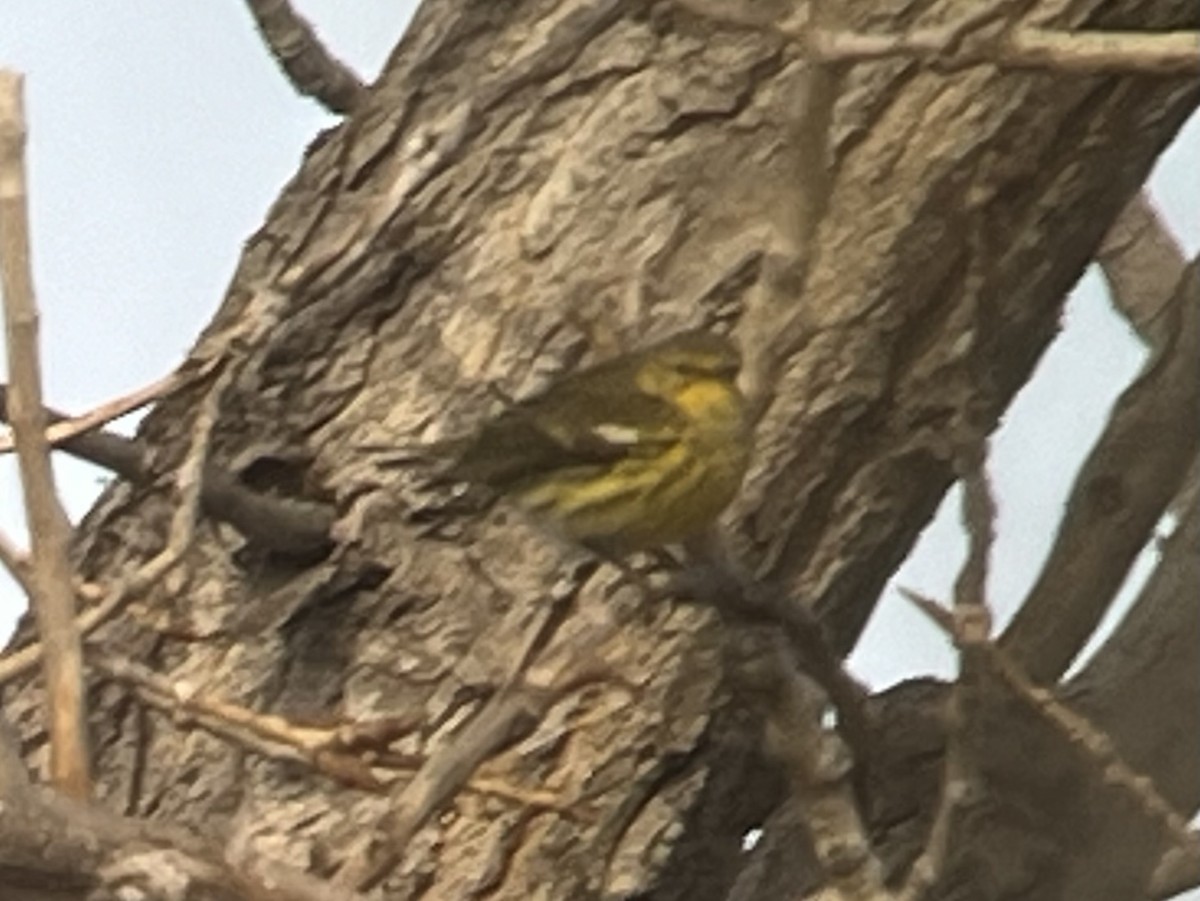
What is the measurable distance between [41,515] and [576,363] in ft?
1.45

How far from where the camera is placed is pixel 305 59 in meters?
1.64

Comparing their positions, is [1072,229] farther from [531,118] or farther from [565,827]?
[565,827]

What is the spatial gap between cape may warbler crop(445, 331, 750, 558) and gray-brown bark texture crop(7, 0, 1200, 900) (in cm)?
5

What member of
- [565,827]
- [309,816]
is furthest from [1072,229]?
[309,816]

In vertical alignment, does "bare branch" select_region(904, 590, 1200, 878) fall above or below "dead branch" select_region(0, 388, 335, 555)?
below

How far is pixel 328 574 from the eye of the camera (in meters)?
1.52

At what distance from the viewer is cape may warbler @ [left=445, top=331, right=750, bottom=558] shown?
140 centimetres

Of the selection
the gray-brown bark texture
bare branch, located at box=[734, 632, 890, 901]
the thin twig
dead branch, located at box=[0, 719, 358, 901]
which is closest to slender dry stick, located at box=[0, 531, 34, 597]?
the thin twig

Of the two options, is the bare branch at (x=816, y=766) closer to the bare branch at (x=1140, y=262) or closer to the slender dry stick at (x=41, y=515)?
the slender dry stick at (x=41, y=515)

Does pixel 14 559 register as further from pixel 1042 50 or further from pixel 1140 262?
pixel 1140 262

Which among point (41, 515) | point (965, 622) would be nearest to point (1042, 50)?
point (965, 622)

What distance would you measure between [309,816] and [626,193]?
17.0 inches

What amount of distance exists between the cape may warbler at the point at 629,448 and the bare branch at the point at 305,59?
29 centimetres

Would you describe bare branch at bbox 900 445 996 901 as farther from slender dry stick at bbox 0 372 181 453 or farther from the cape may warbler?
slender dry stick at bbox 0 372 181 453
